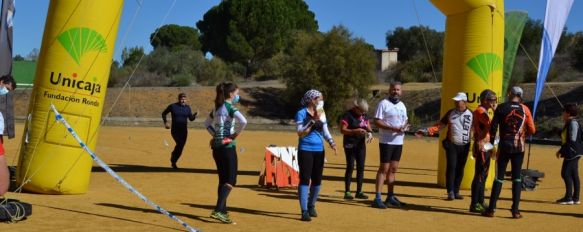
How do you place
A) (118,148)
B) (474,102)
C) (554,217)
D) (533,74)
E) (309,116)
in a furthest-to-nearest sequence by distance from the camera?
(533,74) → (118,148) → (474,102) → (554,217) → (309,116)

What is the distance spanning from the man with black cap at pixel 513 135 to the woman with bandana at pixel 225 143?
361 centimetres

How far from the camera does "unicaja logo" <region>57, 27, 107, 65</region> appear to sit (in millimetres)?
10859

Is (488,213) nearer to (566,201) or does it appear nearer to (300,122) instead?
(566,201)

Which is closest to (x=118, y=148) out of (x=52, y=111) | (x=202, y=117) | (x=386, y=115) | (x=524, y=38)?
(x=52, y=111)

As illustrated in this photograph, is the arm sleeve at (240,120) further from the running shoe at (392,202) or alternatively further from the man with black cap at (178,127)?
the man with black cap at (178,127)

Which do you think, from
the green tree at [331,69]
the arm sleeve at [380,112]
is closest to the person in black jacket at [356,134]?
the arm sleeve at [380,112]

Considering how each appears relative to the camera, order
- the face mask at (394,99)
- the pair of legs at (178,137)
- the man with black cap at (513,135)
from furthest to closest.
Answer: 1. the pair of legs at (178,137)
2. the face mask at (394,99)
3. the man with black cap at (513,135)

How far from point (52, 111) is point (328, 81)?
139 ft

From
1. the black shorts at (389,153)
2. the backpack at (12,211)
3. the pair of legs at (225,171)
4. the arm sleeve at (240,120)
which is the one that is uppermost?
the arm sleeve at (240,120)

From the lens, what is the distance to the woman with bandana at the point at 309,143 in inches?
381

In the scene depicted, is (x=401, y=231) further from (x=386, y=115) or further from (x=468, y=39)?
(x=468, y=39)

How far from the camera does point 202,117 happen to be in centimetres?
5159

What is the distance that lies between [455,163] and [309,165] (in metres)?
3.62

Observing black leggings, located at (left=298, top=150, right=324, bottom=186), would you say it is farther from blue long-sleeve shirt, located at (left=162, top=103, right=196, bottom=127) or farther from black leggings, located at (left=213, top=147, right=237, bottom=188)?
blue long-sleeve shirt, located at (left=162, top=103, right=196, bottom=127)
